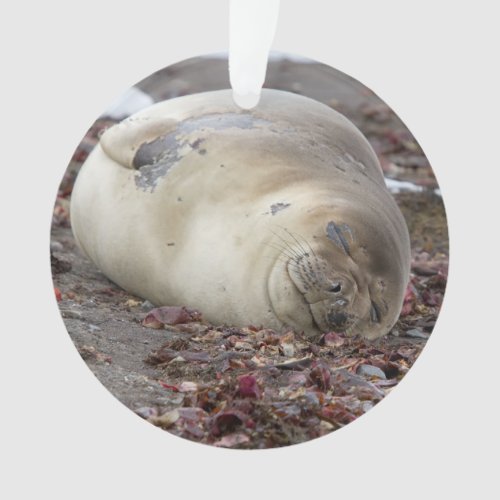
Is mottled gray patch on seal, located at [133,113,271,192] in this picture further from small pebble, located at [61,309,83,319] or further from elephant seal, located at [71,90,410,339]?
small pebble, located at [61,309,83,319]

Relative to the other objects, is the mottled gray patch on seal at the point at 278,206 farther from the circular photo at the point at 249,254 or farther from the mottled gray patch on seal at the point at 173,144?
the mottled gray patch on seal at the point at 173,144

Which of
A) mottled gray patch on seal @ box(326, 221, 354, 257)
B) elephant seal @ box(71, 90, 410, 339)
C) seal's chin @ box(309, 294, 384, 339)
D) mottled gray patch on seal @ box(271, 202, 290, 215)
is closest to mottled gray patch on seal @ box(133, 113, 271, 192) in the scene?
elephant seal @ box(71, 90, 410, 339)

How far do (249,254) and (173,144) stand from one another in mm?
686

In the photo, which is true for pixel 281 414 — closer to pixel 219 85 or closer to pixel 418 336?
pixel 418 336

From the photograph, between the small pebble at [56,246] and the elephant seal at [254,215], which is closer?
the elephant seal at [254,215]

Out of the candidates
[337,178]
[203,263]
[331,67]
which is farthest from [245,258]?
[331,67]

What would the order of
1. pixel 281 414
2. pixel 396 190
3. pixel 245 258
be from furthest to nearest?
pixel 396 190, pixel 245 258, pixel 281 414

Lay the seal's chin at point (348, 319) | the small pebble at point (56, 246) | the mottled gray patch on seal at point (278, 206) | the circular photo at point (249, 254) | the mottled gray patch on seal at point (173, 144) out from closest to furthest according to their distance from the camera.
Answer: the circular photo at point (249, 254) < the seal's chin at point (348, 319) < the mottled gray patch on seal at point (278, 206) < the mottled gray patch on seal at point (173, 144) < the small pebble at point (56, 246)

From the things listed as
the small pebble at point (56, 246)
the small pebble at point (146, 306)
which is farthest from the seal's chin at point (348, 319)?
the small pebble at point (56, 246)

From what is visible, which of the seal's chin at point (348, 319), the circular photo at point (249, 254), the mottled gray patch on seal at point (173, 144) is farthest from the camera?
the mottled gray patch on seal at point (173, 144)

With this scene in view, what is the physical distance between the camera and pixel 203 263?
5.97 metres

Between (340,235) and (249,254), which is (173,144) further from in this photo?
(340,235)

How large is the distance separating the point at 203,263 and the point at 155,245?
0.29m

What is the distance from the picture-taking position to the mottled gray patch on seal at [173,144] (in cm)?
605
